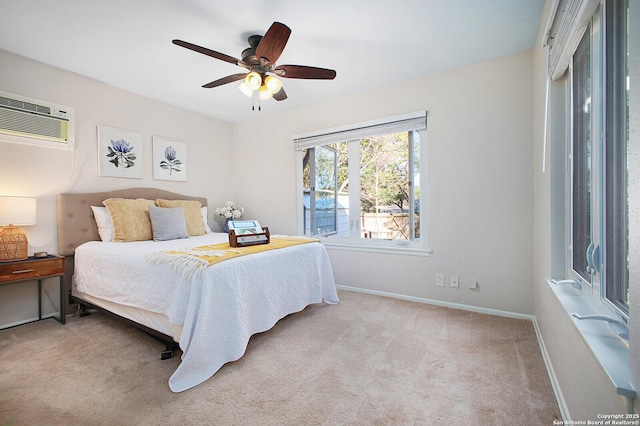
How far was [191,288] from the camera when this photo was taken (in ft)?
5.84

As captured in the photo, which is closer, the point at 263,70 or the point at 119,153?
the point at 263,70

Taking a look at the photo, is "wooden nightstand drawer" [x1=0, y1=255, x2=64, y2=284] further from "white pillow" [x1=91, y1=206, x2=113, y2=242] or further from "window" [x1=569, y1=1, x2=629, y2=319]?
"window" [x1=569, y1=1, x2=629, y2=319]

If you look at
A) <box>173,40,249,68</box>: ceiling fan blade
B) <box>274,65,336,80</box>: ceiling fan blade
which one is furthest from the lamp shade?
<box>274,65,336,80</box>: ceiling fan blade

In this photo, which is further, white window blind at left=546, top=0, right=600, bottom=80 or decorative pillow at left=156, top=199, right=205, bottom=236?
decorative pillow at left=156, top=199, right=205, bottom=236

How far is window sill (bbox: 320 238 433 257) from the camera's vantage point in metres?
3.14

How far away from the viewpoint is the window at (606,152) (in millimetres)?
1005

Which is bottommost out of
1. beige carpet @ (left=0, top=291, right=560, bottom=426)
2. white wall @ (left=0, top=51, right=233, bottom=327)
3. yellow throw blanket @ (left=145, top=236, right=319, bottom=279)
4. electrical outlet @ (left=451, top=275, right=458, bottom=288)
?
beige carpet @ (left=0, top=291, right=560, bottom=426)

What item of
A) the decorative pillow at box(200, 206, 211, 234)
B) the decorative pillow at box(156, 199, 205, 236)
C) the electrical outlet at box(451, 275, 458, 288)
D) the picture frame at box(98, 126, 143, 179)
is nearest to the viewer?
the electrical outlet at box(451, 275, 458, 288)

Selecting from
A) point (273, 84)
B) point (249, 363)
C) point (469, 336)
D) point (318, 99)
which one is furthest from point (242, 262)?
point (318, 99)

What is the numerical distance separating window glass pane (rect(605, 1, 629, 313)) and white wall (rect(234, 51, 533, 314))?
5.50 feet

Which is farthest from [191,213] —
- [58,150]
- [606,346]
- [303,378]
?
[606,346]

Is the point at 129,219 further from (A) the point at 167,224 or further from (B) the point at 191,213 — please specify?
(B) the point at 191,213

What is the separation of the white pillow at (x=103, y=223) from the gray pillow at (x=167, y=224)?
0.39m

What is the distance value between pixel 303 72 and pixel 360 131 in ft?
4.53
